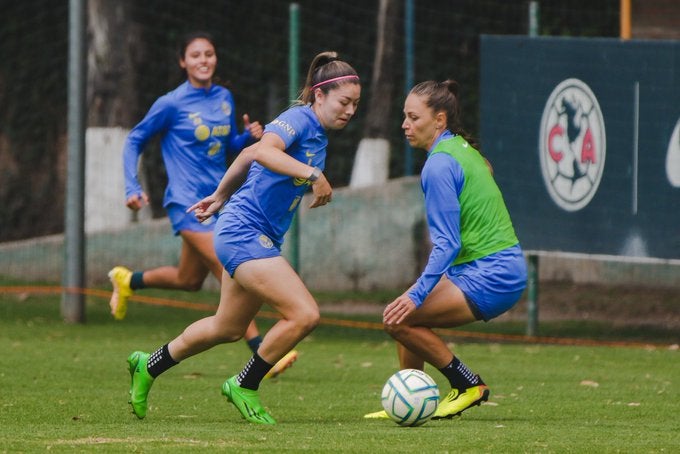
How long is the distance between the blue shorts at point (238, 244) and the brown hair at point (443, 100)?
1.09 m

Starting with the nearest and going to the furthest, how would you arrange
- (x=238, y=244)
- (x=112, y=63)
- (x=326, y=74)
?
(x=238, y=244) < (x=326, y=74) < (x=112, y=63)

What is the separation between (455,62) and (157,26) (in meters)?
3.49

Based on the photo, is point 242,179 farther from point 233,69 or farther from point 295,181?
point 233,69

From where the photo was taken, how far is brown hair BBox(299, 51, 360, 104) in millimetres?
7598

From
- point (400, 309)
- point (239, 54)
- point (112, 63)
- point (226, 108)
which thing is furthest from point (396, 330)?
point (239, 54)

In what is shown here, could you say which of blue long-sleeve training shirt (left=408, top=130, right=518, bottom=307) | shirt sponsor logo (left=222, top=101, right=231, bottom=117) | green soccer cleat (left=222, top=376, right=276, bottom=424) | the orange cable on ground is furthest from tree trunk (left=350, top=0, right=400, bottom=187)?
green soccer cleat (left=222, top=376, right=276, bottom=424)

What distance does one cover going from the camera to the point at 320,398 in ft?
29.5

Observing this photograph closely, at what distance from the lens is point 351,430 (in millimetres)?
7238

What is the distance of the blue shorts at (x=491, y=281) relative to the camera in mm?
7742

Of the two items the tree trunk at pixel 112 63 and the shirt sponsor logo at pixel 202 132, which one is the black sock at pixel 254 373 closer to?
the shirt sponsor logo at pixel 202 132

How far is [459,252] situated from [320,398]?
66.8 inches

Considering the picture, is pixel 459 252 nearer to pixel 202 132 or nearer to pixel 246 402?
pixel 246 402

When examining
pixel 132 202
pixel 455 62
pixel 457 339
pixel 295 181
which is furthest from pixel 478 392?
pixel 455 62

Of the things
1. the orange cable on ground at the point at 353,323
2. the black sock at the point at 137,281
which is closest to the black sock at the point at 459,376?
the black sock at the point at 137,281
